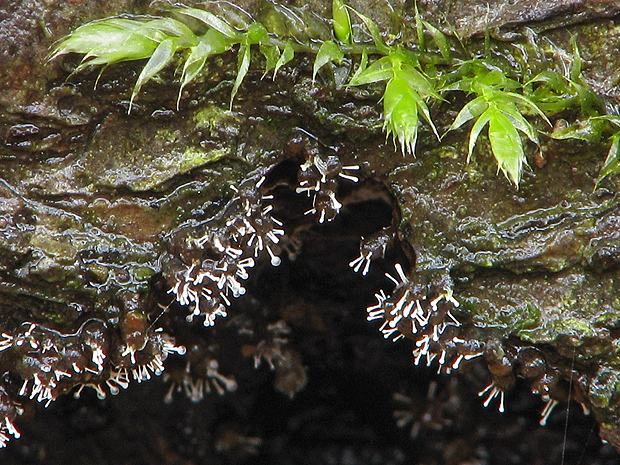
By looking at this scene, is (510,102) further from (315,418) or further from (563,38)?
(315,418)

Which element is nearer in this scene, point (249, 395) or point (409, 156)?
point (409, 156)

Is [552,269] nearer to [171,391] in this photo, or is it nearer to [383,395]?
[383,395]

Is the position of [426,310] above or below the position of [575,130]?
below

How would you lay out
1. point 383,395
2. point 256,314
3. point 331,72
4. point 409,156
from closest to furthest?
point 331,72 → point 409,156 → point 256,314 → point 383,395

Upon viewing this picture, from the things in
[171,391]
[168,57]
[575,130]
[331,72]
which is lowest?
[171,391]

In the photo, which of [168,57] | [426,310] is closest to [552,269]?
[426,310]

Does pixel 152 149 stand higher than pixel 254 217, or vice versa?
pixel 152 149

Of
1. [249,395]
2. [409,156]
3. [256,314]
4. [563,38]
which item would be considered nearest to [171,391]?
[249,395]

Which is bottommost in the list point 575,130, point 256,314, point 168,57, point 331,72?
point 256,314

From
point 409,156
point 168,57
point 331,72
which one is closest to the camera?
point 168,57
